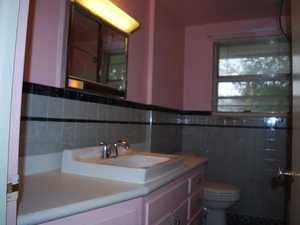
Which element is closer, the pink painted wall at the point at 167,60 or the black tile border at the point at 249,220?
the pink painted wall at the point at 167,60

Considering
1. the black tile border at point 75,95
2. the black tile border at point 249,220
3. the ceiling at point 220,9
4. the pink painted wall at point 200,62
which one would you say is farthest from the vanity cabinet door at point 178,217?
the ceiling at point 220,9

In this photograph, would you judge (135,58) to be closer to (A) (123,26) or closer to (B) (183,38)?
(A) (123,26)

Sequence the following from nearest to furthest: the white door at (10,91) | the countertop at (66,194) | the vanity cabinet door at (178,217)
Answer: the white door at (10,91), the countertop at (66,194), the vanity cabinet door at (178,217)

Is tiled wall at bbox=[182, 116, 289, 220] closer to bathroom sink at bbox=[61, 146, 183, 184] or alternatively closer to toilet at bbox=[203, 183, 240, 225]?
toilet at bbox=[203, 183, 240, 225]

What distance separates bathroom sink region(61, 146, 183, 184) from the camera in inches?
41.3

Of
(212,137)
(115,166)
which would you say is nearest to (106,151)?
(115,166)

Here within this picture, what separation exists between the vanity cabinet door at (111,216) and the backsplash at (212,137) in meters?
0.56

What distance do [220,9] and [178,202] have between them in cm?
208

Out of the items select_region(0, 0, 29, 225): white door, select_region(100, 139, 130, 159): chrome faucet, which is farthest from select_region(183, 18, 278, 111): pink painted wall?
select_region(0, 0, 29, 225): white door

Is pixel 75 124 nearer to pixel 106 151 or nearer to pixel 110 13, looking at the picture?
pixel 106 151

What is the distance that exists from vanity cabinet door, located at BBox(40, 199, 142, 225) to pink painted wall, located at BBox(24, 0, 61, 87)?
2.14 ft

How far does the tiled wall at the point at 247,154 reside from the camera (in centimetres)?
263

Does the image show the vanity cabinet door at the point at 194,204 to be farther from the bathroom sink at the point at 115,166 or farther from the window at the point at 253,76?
the window at the point at 253,76

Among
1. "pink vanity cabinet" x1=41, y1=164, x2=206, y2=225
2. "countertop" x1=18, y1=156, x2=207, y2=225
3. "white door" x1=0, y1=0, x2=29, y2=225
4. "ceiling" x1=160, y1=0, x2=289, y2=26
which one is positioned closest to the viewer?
"white door" x1=0, y1=0, x2=29, y2=225
